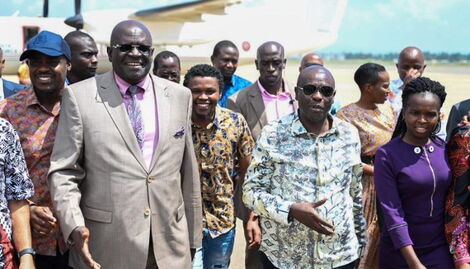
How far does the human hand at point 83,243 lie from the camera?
2.66m

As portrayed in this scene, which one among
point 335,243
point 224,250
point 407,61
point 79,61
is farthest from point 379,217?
point 407,61

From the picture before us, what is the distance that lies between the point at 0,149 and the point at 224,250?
1.71 meters

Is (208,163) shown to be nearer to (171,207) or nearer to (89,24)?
(171,207)

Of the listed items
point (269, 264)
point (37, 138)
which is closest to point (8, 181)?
point (37, 138)

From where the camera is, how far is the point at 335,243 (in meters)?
2.94

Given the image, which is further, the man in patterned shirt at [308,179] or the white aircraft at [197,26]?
the white aircraft at [197,26]

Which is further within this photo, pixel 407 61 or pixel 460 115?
pixel 407 61

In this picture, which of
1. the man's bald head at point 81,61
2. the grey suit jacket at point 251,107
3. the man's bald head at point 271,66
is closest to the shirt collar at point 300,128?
the grey suit jacket at point 251,107

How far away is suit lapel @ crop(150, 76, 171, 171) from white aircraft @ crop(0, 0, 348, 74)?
17.6m

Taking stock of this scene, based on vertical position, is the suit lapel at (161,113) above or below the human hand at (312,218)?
above

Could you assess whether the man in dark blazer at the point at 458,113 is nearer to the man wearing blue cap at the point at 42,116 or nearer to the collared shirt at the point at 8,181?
the man wearing blue cap at the point at 42,116

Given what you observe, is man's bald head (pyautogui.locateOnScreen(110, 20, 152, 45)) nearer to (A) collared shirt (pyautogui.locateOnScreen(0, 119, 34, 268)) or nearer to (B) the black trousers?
(A) collared shirt (pyautogui.locateOnScreen(0, 119, 34, 268))

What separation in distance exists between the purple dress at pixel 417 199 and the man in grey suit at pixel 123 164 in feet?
3.38

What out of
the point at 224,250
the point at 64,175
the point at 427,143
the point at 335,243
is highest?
the point at 427,143
